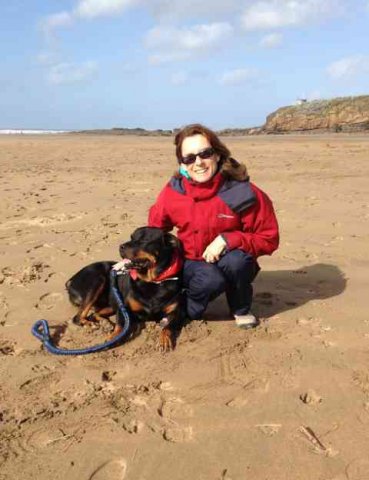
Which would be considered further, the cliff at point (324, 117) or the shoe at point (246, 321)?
the cliff at point (324, 117)

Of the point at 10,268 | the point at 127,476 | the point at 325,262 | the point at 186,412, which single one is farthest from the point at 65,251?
the point at 127,476

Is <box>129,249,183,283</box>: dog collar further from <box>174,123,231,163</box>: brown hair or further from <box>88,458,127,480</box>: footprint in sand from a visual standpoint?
<box>88,458,127,480</box>: footprint in sand

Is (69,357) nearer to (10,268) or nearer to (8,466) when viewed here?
(8,466)

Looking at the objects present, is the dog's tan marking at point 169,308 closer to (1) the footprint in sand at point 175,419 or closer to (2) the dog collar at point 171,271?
(2) the dog collar at point 171,271

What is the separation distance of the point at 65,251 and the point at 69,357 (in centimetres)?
237

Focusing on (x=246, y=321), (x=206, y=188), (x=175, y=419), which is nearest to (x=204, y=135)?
(x=206, y=188)

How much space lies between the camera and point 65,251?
5.50 meters

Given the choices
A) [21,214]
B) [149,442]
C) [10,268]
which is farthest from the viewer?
[21,214]

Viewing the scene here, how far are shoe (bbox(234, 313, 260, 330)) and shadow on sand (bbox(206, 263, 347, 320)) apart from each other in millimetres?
235

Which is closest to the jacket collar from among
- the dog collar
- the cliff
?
the dog collar

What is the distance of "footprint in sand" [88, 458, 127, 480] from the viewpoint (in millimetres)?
2205

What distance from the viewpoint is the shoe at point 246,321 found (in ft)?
12.0

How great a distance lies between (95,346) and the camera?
3342 mm

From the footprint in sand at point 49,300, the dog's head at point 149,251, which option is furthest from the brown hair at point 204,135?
the footprint in sand at point 49,300
